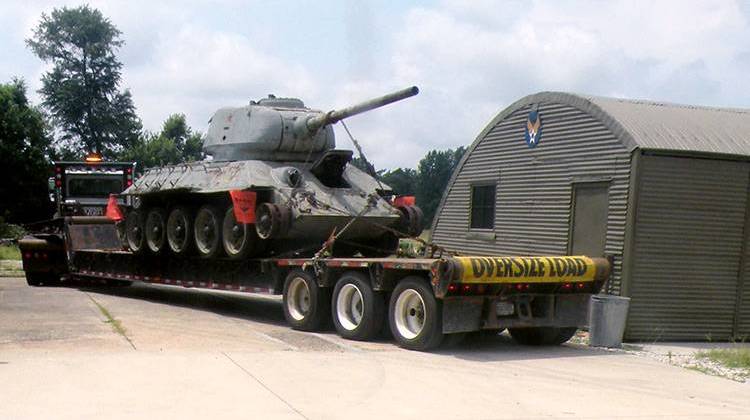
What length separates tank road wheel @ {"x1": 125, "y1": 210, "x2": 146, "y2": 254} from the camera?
660 inches

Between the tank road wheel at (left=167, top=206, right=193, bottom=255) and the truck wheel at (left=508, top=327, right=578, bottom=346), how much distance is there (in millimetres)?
6154

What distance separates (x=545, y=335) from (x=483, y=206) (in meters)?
5.22

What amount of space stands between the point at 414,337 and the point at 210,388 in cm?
335

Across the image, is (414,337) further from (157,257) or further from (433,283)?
(157,257)

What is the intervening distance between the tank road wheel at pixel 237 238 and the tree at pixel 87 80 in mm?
46222

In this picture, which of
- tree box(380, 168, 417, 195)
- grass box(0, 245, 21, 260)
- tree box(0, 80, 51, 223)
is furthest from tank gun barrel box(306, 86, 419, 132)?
tree box(380, 168, 417, 195)

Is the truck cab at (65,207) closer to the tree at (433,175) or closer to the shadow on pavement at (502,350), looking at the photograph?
the shadow on pavement at (502,350)

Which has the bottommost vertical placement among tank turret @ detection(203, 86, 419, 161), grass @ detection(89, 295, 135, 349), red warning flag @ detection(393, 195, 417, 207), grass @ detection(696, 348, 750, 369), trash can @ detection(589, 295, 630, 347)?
grass @ detection(89, 295, 135, 349)

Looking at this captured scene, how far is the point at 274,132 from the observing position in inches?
584

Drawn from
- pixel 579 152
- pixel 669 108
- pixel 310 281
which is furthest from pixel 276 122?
pixel 669 108

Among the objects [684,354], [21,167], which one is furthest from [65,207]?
[21,167]

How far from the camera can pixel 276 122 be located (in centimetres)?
1494

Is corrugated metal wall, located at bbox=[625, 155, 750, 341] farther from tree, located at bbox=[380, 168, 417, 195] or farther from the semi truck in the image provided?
tree, located at bbox=[380, 168, 417, 195]

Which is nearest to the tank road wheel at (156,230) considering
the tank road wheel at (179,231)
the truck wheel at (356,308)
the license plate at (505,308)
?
the tank road wheel at (179,231)
